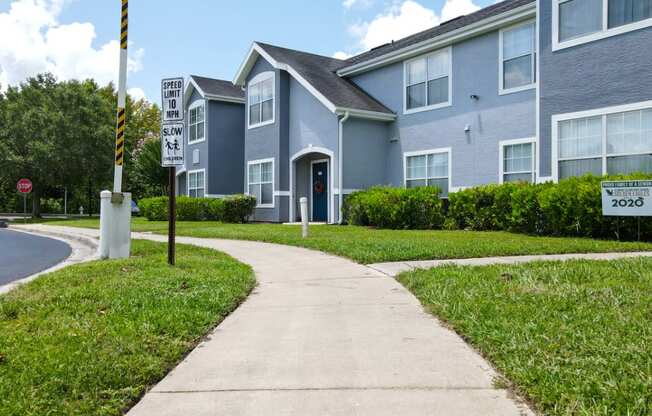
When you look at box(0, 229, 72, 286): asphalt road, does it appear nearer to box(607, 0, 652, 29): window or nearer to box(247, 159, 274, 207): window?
box(247, 159, 274, 207): window

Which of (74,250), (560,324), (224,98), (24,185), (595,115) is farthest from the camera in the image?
(24,185)

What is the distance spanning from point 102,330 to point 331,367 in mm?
2099

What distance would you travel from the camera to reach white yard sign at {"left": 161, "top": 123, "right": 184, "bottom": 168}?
8.55 m

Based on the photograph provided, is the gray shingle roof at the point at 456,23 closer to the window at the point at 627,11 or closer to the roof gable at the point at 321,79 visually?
the roof gable at the point at 321,79

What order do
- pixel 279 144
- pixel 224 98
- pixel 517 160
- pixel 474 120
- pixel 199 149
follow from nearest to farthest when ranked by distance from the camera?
pixel 517 160, pixel 474 120, pixel 279 144, pixel 224 98, pixel 199 149

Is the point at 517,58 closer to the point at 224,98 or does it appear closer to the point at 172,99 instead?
the point at 172,99

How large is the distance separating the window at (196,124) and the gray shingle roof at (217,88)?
86 cm

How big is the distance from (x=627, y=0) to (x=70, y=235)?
17.2 meters

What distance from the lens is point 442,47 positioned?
18.0 meters

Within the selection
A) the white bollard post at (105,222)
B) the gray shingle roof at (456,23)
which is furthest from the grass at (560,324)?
the gray shingle roof at (456,23)

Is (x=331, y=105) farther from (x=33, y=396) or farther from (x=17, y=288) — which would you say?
(x=33, y=396)

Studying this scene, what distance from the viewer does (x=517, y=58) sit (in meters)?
15.8

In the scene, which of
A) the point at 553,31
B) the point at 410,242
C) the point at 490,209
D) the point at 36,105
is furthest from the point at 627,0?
the point at 36,105

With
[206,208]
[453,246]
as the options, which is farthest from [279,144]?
[453,246]
